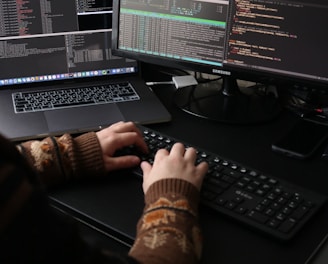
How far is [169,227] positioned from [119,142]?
31 cm

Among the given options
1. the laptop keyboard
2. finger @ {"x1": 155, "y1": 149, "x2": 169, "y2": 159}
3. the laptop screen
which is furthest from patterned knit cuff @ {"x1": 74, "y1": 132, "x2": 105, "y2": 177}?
the laptop screen

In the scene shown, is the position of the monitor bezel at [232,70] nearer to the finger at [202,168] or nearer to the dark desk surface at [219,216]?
the dark desk surface at [219,216]

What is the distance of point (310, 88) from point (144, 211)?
0.55 m

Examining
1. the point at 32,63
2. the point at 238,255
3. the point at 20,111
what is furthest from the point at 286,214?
the point at 32,63

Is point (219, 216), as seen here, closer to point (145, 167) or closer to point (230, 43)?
point (145, 167)

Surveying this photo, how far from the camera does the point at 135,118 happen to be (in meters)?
1.35

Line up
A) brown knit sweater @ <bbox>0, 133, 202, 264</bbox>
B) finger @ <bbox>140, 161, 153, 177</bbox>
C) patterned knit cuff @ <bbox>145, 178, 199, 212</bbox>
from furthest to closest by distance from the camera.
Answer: finger @ <bbox>140, 161, 153, 177</bbox>, patterned knit cuff @ <bbox>145, 178, 199, 212</bbox>, brown knit sweater @ <bbox>0, 133, 202, 264</bbox>

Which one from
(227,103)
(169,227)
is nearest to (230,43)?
(227,103)

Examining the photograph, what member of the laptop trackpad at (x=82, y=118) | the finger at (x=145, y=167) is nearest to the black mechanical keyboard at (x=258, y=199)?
the finger at (x=145, y=167)

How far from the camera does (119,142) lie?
116 cm

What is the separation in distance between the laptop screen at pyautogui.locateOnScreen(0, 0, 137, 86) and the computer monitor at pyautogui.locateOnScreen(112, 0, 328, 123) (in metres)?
0.09

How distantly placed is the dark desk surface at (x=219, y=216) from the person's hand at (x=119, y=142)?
28 millimetres

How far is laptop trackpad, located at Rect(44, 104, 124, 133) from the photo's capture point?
4.25ft

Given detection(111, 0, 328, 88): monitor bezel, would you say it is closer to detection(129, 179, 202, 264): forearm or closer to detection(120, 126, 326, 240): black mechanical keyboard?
detection(120, 126, 326, 240): black mechanical keyboard
